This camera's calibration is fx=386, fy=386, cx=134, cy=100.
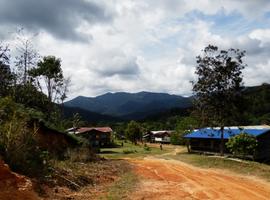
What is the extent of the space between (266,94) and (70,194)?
103295 millimetres

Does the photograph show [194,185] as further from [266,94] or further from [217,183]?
[266,94]

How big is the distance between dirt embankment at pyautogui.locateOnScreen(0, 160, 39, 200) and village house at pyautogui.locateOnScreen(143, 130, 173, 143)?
102 meters

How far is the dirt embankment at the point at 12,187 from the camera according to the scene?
1070 centimetres

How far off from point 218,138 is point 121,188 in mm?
40682

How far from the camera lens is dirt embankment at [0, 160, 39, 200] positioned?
10695 millimetres

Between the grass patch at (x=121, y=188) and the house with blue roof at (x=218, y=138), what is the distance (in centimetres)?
2805

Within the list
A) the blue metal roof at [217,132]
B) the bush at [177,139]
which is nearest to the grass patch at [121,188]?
the blue metal roof at [217,132]

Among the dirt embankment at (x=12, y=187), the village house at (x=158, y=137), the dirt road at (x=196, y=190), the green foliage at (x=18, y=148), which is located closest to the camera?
the dirt embankment at (x=12, y=187)

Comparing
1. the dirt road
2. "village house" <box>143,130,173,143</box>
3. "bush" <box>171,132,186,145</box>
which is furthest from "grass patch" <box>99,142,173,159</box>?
"village house" <box>143,130,173,143</box>

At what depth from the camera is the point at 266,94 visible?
11075 centimetres

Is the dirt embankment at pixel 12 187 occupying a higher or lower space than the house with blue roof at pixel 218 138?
lower

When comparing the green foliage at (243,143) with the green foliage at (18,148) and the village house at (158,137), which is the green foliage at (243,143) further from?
the village house at (158,137)

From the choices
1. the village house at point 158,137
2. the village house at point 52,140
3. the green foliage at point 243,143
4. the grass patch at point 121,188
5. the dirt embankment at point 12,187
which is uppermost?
the village house at point 158,137

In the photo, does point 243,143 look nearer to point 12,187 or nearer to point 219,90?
point 219,90
